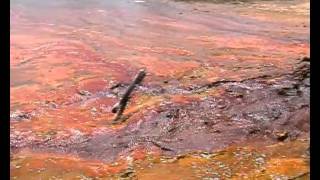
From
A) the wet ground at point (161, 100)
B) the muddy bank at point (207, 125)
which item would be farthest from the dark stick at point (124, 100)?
the muddy bank at point (207, 125)

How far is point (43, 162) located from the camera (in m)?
13.3

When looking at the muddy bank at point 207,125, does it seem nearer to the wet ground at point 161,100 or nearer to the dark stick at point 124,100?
the wet ground at point 161,100

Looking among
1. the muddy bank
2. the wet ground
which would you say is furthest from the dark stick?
the muddy bank

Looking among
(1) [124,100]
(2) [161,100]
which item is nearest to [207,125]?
(2) [161,100]

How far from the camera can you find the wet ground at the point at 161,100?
512 inches

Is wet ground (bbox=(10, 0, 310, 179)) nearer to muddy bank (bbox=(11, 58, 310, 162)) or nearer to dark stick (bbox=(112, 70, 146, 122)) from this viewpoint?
muddy bank (bbox=(11, 58, 310, 162))

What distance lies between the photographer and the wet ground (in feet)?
42.7

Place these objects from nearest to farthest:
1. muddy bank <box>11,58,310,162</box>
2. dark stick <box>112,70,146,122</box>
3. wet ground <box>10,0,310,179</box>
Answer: wet ground <box>10,0,310,179</box>, muddy bank <box>11,58,310,162</box>, dark stick <box>112,70,146,122</box>

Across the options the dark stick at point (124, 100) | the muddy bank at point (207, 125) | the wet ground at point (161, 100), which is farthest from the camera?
the dark stick at point (124, 100)

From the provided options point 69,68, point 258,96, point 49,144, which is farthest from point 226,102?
point 69,68

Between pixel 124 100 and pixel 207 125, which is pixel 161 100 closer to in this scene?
pixel 124 100

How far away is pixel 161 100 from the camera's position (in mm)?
18828

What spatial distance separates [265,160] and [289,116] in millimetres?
3747

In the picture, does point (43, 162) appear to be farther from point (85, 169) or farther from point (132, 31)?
point (132, 31)
